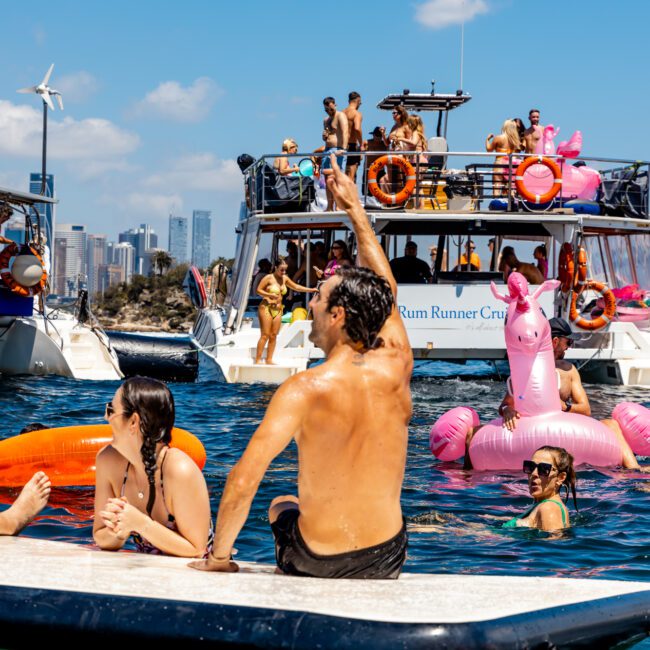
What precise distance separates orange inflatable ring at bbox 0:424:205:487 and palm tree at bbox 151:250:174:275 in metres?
94.0

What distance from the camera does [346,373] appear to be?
13.2 feet

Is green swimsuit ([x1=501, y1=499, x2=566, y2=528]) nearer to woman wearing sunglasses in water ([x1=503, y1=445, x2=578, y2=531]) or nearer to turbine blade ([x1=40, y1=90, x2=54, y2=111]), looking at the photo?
woman wearing sunglasses in water ([x1=503, y1=445, x2=578, y2=531])

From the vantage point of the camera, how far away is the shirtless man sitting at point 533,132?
19.0 metres

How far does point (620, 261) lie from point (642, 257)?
0.62m

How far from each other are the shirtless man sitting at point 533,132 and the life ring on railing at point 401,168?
9.65 ft

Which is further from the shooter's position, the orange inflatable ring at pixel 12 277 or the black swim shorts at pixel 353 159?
the black swim shorts at pixel 353 159

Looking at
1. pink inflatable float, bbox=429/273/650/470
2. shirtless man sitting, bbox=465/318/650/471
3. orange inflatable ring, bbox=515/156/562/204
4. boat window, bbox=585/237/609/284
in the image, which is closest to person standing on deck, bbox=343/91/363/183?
orange inflatable ring, bbox=515/156/562/204

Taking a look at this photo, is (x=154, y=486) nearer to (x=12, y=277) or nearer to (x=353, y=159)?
(x=12, y=277)

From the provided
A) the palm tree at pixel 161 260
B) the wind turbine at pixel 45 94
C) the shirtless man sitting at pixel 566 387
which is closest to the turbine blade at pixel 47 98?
the wind turbine at pixel 45 94

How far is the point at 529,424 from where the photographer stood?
9320 mm

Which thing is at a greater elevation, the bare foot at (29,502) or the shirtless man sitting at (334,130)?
the shirtless man sitting at (334,130)

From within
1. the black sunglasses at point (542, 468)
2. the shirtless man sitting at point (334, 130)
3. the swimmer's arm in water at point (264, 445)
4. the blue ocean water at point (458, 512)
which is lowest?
the blue ocean water at point (458, 512)

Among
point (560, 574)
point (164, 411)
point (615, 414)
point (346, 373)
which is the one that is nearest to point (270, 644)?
point (346, 373)

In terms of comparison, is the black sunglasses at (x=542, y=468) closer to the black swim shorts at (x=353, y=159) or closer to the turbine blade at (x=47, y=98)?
the black swim shorts at (x=353, y=159)
